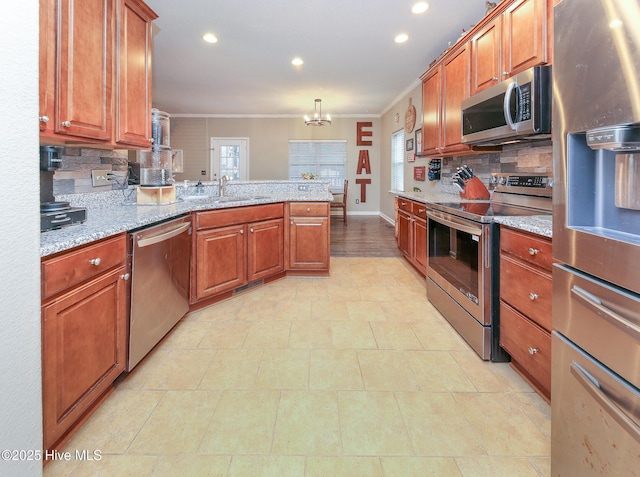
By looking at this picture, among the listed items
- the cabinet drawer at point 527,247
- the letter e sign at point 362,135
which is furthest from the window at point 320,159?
the cabinet drawer at point 527,247

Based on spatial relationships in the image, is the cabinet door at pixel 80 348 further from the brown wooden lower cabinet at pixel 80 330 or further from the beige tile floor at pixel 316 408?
the beige tile floor at pixel 316 408

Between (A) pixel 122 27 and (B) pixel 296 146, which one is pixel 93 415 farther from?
(B) pixel 296 146

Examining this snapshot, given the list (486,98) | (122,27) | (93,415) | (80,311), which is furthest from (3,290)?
(486,98)

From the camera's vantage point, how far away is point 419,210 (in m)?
3.61

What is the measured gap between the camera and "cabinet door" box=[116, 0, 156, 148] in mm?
2189

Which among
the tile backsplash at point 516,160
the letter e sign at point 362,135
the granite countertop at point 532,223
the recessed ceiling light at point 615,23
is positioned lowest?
the granite countertop at point 532,223

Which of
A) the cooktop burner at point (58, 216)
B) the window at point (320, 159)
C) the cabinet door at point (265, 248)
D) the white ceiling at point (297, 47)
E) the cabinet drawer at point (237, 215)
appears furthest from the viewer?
the window at point (320, 159)

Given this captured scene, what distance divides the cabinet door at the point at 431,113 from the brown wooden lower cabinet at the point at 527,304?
2108 mm

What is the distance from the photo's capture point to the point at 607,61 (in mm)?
868

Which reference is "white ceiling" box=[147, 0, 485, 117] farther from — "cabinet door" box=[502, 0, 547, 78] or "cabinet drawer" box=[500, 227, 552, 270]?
"cabinet drawer" box=[500, 227, 552, 270]

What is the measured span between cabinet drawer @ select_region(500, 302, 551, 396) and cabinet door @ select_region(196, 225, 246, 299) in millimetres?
2022

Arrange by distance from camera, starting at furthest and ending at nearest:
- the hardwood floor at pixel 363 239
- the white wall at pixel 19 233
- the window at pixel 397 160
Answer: the window at pixel 397 160
the hardwood floor at pixel 363 239
the white wall at pixel 19 233

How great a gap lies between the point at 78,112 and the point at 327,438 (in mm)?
1906

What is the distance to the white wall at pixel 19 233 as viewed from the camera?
0.73m
